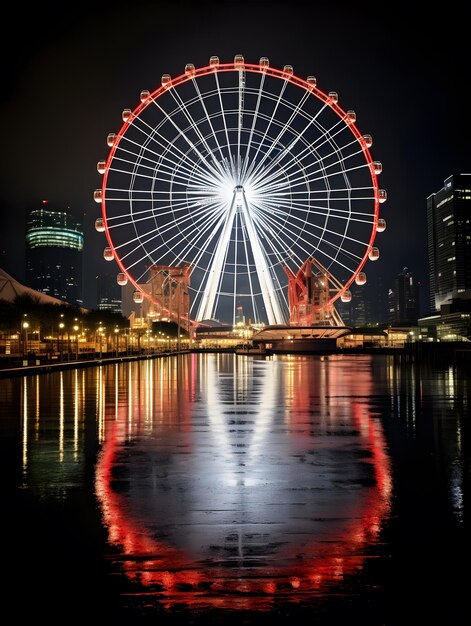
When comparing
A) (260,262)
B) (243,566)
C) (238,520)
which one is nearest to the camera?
(243,566)

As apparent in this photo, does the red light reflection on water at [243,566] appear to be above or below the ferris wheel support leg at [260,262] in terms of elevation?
below

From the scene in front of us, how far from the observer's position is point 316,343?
11550cm

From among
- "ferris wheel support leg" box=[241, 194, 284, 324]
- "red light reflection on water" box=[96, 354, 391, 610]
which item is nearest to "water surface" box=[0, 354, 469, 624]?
"red light reflection on water" box=[96, 354, 391, 610]

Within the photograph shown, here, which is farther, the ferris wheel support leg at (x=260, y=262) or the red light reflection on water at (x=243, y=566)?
the ferris wheel support leg at (x=260, y=262)

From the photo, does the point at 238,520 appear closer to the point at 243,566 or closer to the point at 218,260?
the point at 243,566

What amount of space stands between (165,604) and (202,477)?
5048 mm

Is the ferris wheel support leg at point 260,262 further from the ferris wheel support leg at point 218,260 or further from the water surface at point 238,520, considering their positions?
the water surface at point 238,520

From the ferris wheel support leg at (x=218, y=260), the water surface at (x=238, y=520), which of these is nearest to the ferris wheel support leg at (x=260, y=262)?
the ferris wheel support leg at (x=218, y=260)

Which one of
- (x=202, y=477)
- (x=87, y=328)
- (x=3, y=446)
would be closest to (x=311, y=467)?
(x=202, y=477)

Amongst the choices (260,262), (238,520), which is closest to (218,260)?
(260,262)

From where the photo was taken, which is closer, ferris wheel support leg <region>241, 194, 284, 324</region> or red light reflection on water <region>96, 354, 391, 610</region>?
red light reflection on water <region>96, 354, 391, 610</region>

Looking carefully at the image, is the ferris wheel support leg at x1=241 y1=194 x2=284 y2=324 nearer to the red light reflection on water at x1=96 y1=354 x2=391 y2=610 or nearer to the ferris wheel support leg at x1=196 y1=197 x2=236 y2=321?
the ferris wheel support leg at x1=196 y1=197 x2=236 y2=321

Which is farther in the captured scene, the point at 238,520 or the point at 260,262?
the point at 260,262

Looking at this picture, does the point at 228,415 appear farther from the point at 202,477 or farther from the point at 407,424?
the point at 202,477
